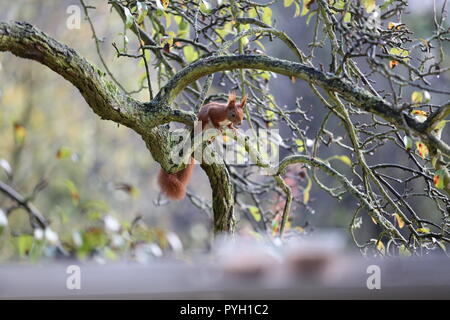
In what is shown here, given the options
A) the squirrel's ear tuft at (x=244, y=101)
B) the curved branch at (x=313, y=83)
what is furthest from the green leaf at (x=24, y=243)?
the squirrel's ear tuft at (x=244, y=101)

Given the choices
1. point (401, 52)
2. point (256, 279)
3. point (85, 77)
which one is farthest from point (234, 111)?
point (256, 279)

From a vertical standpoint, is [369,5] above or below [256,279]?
above

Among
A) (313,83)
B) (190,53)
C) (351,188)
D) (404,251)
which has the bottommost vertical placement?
(404,251)

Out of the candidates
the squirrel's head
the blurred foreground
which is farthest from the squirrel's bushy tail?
the blurred foreground

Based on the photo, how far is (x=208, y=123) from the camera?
2.38m

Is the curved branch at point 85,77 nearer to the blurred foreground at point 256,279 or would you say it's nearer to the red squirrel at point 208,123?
the blurred foreground at point 256,279

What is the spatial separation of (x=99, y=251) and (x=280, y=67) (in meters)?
1.06

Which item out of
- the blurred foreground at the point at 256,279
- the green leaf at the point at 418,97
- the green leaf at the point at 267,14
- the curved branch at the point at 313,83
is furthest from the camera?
the green leaf at the point at 267,14

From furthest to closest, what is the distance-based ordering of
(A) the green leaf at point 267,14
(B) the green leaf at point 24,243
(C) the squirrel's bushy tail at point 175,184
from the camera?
(C) the squirrel's bushy tail at point 175,184 → (A) the green leaf at point 267,14 → (B) the green leaf at point 24,243

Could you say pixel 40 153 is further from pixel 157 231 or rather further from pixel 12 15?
pixel 157 231

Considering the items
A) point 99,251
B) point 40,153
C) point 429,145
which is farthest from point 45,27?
point 429,145

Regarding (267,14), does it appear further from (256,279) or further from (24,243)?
(256,279)

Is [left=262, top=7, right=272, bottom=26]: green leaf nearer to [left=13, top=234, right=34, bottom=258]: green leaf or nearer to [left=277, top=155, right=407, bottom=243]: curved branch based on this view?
[left=277, top=155, right=407, bottom=243]: curved branch

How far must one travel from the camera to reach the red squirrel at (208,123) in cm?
223
